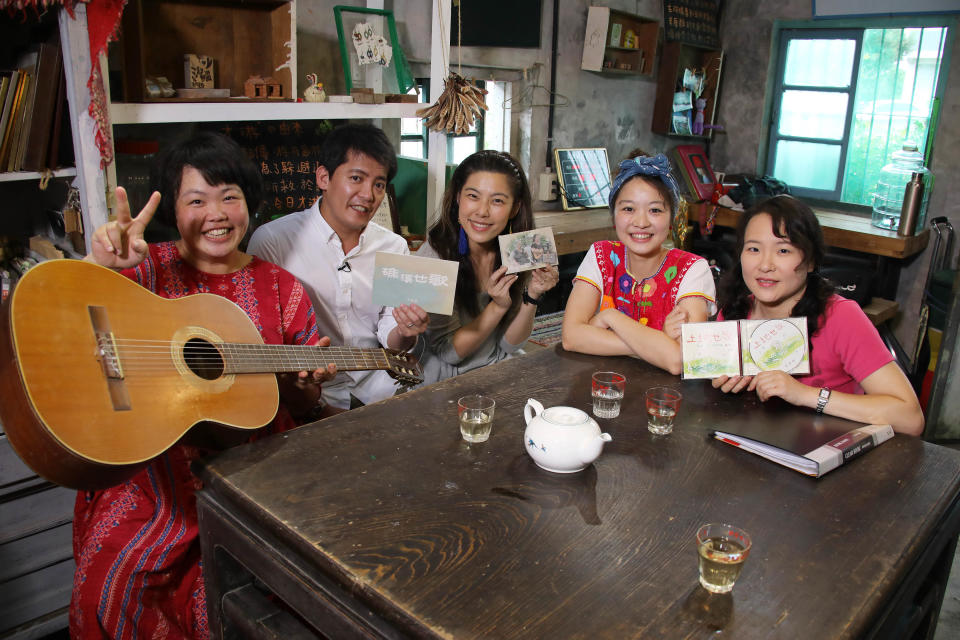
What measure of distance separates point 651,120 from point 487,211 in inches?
149

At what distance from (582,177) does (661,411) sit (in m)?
3.70

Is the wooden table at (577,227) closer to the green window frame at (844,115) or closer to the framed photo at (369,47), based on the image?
the framed photo at (369,47)

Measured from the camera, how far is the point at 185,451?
1896mm

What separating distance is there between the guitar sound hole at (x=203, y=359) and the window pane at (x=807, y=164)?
539cm

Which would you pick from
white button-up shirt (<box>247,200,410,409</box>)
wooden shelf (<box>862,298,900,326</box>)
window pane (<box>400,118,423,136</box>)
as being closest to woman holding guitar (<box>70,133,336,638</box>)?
white button-up shirt (<box>247,200,410,409</box>)

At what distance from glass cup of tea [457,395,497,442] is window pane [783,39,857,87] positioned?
5170mm

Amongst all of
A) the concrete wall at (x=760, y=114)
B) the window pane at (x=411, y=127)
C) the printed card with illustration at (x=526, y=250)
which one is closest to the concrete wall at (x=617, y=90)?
the concrete wall at (x=760, y=114)

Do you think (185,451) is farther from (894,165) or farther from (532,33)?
(894,165)

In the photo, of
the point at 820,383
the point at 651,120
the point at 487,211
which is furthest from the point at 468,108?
the point at 651,120

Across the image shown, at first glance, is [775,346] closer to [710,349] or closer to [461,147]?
[710,349]

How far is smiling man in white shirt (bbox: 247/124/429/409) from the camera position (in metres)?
2.50

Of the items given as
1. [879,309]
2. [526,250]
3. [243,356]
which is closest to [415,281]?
[526,250]

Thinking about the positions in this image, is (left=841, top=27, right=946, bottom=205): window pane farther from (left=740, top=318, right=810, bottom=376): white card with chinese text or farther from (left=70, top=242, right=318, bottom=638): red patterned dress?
(left=70, top=242, right=318, bottom=638): red patterned dress

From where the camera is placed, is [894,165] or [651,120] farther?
[651,120]
